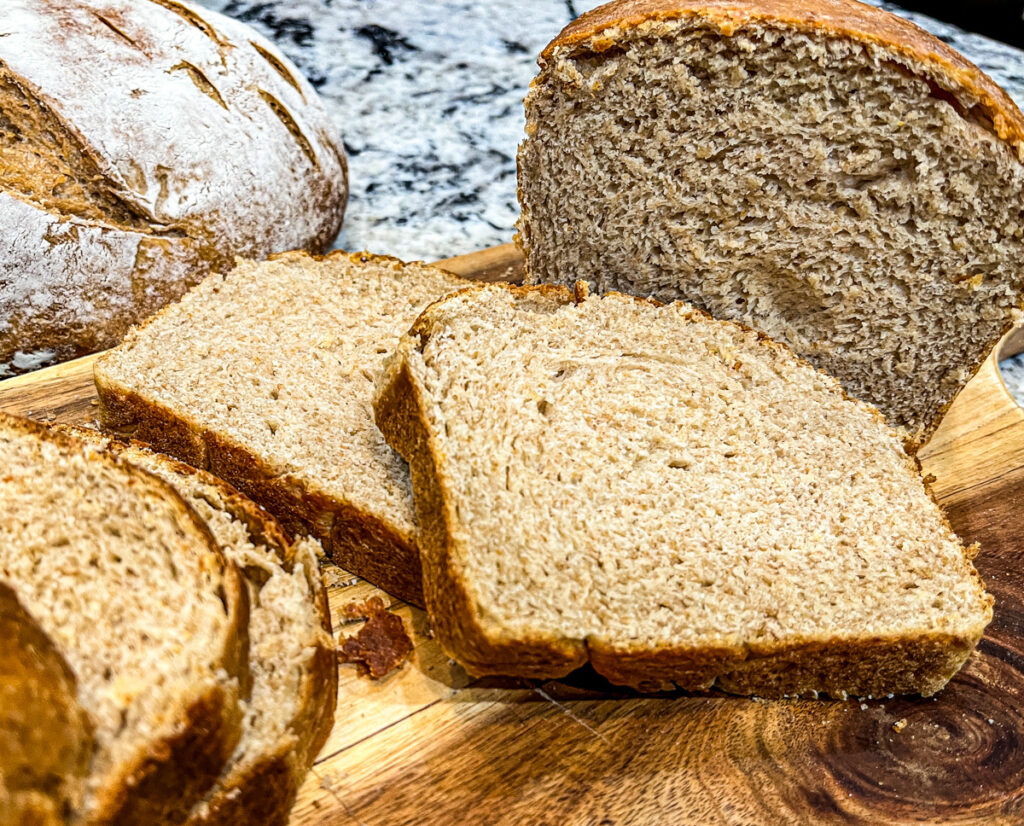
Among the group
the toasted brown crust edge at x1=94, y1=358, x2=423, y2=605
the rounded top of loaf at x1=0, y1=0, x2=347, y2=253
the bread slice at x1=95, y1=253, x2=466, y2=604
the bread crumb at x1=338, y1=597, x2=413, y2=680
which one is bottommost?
the bread crumb at x1=338, y1=597, x2=413, y2=680

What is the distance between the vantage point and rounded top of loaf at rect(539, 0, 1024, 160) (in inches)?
80.0

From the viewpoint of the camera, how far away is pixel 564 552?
6.26 ft

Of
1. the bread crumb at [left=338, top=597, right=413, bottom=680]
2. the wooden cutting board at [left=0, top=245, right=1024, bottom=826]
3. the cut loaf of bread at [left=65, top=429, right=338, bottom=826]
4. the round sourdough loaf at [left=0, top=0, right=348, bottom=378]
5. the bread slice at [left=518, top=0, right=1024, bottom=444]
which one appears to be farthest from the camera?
the round sourdough loaf at [left=0, top=0, right=348, bottom=378]

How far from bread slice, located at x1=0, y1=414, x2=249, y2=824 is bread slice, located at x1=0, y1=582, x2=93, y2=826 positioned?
0.07 feet

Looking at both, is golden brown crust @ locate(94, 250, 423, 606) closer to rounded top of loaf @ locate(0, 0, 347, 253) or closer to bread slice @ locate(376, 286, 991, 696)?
bread slice @ locate(376, 286, 991, 696)

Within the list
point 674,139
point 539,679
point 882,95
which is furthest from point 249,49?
point 539,679

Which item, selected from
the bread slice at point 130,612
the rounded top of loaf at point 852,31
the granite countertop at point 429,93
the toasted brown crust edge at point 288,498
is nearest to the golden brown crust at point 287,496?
the toasted brown crust edge at point 288,498

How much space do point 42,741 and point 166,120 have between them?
6.55 ft

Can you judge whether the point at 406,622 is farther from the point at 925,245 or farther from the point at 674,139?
the point at 925,245

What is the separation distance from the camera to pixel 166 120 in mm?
2805

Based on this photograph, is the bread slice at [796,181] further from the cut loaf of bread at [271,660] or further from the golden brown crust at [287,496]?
the cut loaf of bread at [271,660]

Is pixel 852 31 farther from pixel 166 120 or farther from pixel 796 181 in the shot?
pixel 166 120

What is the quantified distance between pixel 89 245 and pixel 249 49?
93cm

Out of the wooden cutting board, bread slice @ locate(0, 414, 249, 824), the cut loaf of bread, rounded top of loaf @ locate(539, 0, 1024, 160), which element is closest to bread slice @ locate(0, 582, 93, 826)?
bread slice @ locate(0, 414, 249, 824)
